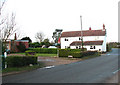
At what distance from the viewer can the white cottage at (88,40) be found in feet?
170

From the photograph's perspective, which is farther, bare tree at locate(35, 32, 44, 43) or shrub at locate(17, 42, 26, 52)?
bare tree at locate(35, 32, 44, 43)

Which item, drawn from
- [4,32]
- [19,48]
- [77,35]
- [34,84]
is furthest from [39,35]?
[34,84]

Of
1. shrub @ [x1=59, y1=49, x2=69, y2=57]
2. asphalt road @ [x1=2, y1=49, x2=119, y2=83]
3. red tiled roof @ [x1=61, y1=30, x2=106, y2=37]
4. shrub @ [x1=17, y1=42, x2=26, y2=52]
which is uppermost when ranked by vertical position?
red tiled roof @ [x1=61, y1=30, x2=106, y2=37]

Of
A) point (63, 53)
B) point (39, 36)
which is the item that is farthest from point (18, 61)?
point (39, 36)

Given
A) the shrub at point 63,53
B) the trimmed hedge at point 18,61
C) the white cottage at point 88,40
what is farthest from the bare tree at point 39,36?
the trimmed hedge at point 18,61

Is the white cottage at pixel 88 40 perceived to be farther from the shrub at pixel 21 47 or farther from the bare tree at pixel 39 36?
the bare tree at pixel 39 36

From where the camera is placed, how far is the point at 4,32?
1730 cm

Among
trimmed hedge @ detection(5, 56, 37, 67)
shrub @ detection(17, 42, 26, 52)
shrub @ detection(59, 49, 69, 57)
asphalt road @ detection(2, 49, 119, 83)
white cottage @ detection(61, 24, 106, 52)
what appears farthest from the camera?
white cottage @ detection(61, 24, 106, 52)

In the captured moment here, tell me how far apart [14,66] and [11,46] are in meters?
32.6

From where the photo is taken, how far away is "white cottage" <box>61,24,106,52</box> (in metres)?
51.8

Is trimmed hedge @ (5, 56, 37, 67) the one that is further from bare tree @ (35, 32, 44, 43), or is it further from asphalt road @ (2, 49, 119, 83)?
bare tree @ (35, 32, 44, 43)

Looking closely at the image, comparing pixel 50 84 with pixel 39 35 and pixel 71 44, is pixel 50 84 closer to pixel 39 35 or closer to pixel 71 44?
pixel 71 44

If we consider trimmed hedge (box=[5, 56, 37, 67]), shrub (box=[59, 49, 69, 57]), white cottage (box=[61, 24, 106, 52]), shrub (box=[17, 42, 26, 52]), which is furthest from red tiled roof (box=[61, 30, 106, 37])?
trimmed hedge (box=[5, 56, 37, 67])

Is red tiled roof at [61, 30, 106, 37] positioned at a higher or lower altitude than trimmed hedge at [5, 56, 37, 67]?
higher
